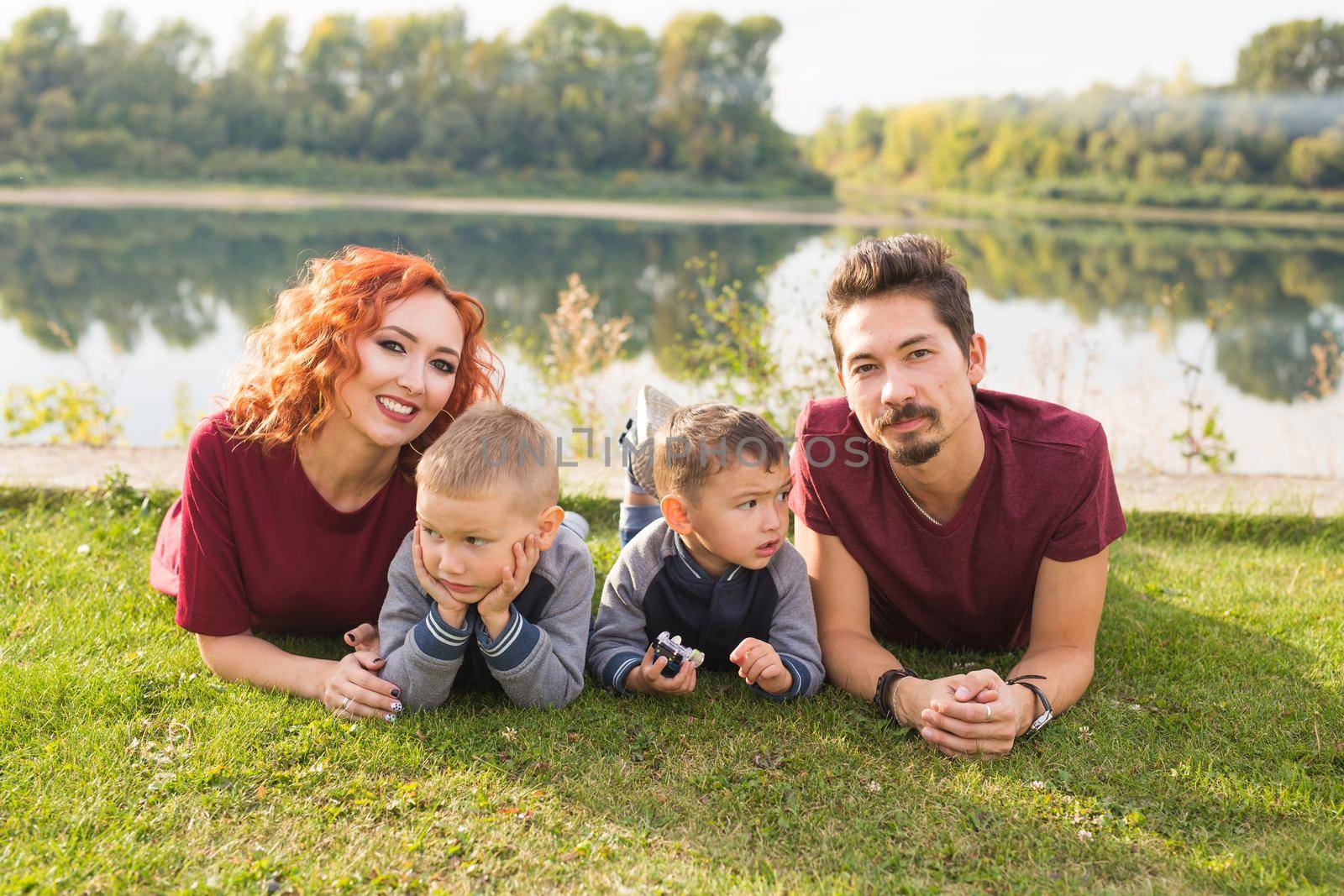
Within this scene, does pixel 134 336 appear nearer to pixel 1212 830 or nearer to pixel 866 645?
pixel 866 645

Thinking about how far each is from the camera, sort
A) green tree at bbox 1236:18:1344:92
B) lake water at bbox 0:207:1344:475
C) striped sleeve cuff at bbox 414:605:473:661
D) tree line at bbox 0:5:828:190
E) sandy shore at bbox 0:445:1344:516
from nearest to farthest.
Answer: striped sleeve cuff at bbox 414:605:473:661 < sandy shore at bbox 0:445:1344:516 < lake water at bbox 0:207:1344:475 < tree line at bbox 0:5:828:190 < green tree at bbox 1236:18:1344:92

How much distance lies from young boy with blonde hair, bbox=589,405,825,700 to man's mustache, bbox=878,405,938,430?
1.14ft

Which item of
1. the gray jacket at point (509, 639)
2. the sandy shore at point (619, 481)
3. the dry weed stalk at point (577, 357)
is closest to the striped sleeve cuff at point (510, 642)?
the gray jacket at point (509, 639)

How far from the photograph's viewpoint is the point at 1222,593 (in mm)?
4508

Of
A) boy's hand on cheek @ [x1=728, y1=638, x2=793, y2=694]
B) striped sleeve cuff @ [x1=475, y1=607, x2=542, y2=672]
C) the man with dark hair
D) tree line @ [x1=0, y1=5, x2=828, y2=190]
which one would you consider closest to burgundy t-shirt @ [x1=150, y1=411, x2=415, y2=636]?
striped sleeve cuff @ [x1=475, y1=607, x2=542, y2=672]

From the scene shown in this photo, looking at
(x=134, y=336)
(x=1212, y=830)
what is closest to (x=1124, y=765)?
(x=1212, y=830)

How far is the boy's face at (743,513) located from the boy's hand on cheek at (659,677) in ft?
1.26

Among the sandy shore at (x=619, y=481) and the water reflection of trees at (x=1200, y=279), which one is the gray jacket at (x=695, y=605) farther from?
the water reflection of trees at (x=1200, y=279)

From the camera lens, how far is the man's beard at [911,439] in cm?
324

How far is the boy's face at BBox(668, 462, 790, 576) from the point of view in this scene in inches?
129

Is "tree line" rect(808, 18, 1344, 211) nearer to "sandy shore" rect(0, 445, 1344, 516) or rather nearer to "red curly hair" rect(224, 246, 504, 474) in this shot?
"sandy shore" rect(0, 445, 1344, 516)

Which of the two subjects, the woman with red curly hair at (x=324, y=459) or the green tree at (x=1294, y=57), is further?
the green tree at (x=1294, y=57)

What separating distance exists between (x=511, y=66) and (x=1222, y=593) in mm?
41468

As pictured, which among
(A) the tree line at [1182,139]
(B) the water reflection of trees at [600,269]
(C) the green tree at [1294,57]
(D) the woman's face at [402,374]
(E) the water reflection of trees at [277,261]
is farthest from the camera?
(C) the green tree at [1294,57]
